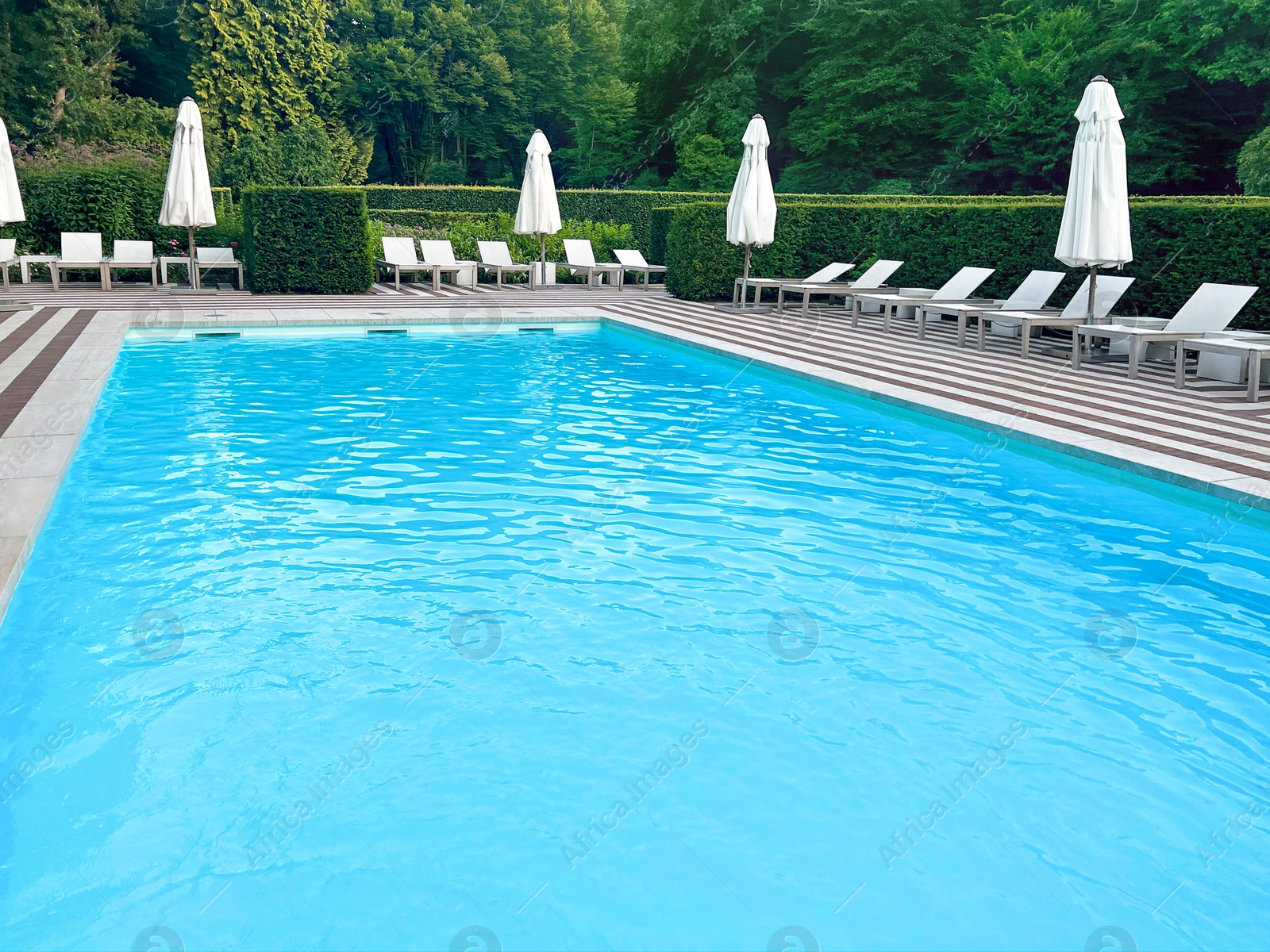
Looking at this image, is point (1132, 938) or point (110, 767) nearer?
point (1132, 938)

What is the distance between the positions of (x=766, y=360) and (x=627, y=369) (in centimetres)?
158

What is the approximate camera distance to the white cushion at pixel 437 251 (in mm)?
20125

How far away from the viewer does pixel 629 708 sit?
427 centimetres

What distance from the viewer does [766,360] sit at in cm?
1180

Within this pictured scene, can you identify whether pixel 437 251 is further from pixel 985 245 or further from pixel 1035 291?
pixel 1035 291

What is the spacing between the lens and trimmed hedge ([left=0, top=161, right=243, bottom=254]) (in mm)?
19828

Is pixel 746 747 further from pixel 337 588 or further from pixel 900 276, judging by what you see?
pixel 900 276

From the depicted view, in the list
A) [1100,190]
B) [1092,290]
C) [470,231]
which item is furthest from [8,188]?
[1092,290]

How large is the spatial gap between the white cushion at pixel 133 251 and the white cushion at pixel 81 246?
30 cm

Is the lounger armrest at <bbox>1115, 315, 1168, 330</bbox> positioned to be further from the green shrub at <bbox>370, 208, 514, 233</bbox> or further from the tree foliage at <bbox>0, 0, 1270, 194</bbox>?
the tree foliage at <bbox>0, 0, 1270, 194</bbox>

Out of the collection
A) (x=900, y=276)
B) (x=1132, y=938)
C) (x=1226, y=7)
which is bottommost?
(x=1132, y=938)

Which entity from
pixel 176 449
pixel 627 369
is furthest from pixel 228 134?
pixel 176 449

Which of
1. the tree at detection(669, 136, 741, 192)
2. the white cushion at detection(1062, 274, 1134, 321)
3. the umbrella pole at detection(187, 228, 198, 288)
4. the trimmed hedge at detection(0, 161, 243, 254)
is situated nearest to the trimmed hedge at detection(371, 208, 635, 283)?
the trimmed hedge at detection(0, 161, 243, 254)

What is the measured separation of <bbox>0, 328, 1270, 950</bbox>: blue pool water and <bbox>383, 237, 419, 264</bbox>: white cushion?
40.7ft
